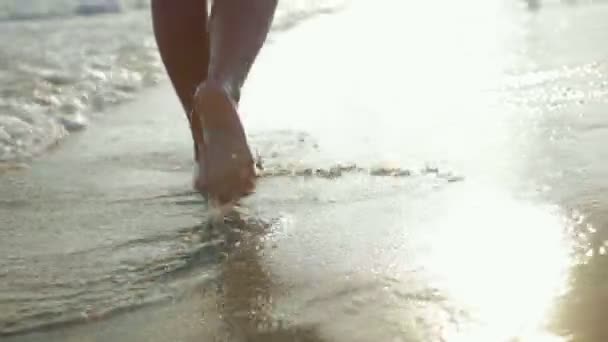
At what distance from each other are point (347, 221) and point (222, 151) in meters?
0.31

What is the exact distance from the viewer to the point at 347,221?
185 cm

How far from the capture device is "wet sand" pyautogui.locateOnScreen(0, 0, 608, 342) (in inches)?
55.9

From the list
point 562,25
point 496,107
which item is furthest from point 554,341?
point 562,25

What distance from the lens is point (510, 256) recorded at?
5.25 feet

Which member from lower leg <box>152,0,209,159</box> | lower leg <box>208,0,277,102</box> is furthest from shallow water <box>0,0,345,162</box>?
lower leg <box>208,0,277,102</box>

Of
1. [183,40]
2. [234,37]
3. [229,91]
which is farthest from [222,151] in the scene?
[183,40]

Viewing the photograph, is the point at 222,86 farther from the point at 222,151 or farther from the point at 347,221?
the point at 347,221

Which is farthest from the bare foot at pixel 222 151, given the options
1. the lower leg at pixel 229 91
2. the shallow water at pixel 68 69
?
the shallow water at pixel 68 69

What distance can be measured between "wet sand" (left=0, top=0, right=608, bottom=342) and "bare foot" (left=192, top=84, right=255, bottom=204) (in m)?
0.12

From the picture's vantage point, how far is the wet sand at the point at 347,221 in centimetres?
142

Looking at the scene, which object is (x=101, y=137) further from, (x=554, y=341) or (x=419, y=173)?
(x=554, y=341)

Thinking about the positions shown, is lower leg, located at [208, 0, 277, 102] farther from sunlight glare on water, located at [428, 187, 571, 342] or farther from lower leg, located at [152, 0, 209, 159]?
sunlight glare on water, located at [428, 187, 571, 342]

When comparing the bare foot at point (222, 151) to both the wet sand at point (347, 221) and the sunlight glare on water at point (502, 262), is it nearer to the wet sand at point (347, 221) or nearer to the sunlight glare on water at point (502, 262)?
the wet sand at point (347, 221)

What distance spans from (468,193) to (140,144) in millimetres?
1042
